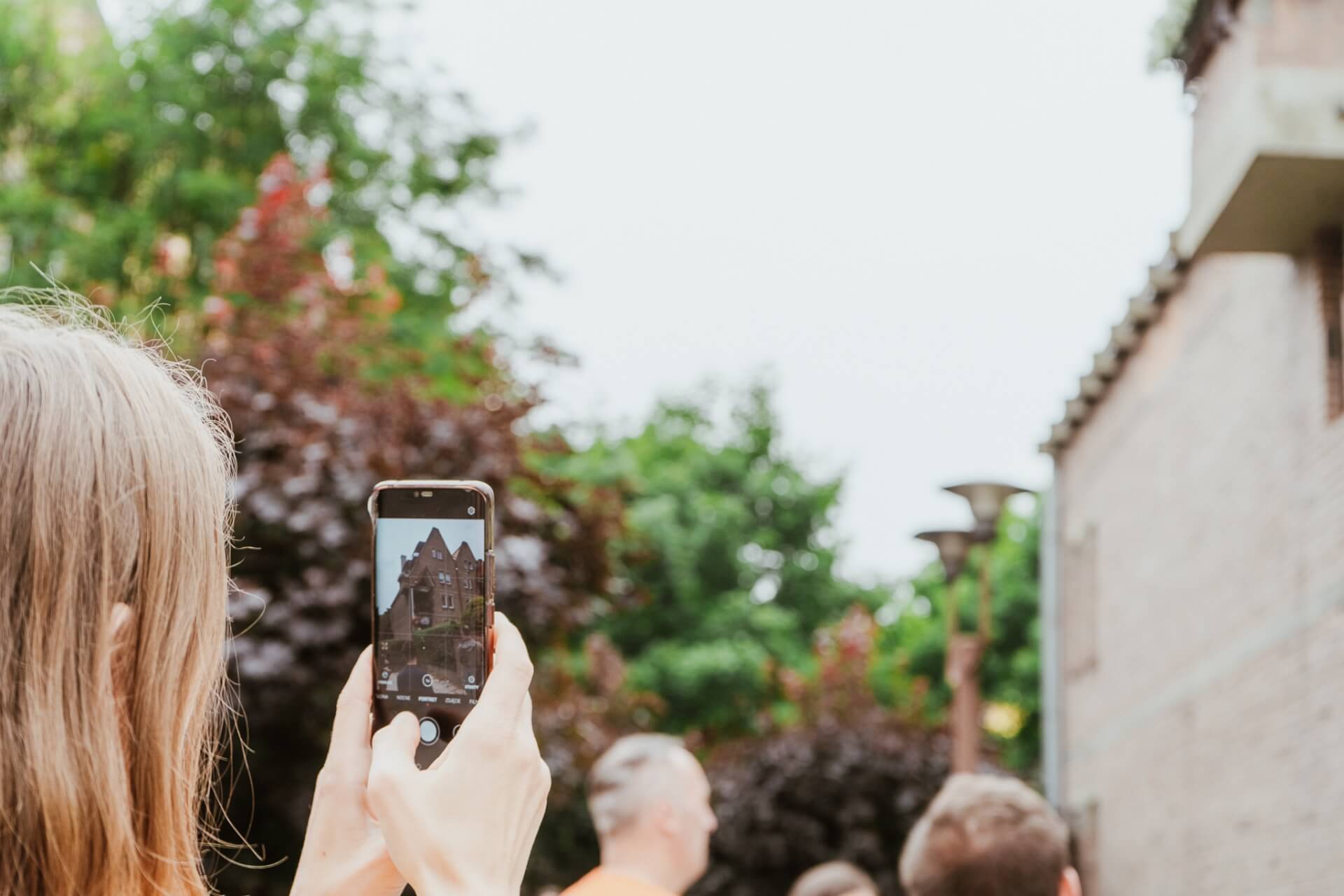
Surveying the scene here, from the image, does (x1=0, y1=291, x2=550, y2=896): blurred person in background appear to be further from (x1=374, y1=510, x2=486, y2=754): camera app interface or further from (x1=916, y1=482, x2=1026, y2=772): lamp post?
(x1=916, y1=482, x2=1026, y2=772): lamp post

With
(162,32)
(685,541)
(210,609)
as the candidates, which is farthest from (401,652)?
(685,541)

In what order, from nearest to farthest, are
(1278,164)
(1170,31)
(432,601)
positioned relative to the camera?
1. (432,601)
2. (1278,164)
3. (1170,31)

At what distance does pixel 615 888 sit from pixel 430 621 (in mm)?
2075

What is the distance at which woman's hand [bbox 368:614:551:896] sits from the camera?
1.25m

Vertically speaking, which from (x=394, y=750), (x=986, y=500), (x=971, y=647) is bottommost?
(x=971, y=647)

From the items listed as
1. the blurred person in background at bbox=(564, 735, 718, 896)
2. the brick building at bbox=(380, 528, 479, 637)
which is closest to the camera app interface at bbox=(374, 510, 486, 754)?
the brick building at bbox=(380, 528, 479, 637)

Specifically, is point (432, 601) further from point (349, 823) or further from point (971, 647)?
point (971, 647)

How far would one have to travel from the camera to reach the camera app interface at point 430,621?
1505 mm

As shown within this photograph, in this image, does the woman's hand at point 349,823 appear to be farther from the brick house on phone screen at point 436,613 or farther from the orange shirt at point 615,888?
the orange shirt at point 615,888

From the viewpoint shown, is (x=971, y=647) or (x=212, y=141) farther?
(x=212, y=141)

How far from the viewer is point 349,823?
59.1 inches

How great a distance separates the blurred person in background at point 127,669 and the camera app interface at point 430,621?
0.12m

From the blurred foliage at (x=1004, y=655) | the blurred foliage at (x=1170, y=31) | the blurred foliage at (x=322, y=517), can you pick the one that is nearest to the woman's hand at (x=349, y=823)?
the blurred foliage at (x=322, y=517)

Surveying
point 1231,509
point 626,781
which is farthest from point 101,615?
point 1231,509
